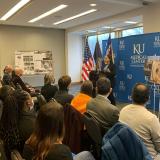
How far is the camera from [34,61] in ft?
41.5

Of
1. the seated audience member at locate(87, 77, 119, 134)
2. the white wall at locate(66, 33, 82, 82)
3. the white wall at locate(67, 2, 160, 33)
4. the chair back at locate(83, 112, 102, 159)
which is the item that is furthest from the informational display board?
the chair back at locate(83, 112, 102, 159)

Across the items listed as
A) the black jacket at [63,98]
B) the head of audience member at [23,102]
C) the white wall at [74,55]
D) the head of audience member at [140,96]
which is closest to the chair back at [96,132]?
the head of audience member at [140,96]

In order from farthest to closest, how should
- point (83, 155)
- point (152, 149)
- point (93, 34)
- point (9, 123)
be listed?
point (93, 34)
point (9, 123)
point (152, 149)
point (83, 155)

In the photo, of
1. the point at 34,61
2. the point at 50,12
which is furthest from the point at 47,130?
the point at 34,61

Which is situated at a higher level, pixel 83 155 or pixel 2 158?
pixel 83 155

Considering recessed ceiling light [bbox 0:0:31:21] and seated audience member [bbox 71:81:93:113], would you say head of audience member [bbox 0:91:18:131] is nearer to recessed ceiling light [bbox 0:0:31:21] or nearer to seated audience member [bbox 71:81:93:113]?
seated audience member [bbox 71:81:93:113]

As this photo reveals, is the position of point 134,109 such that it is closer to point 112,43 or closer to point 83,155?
point 83,155

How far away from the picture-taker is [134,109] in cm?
237

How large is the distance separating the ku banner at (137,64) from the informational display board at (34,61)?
5.50 meters

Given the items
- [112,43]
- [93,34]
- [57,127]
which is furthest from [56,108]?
[93,34]

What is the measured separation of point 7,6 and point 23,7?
1.66 ft

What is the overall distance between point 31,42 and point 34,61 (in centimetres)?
102

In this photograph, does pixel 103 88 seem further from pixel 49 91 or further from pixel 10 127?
pixel 49 91

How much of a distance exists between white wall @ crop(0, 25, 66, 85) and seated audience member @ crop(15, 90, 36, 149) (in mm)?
10189
